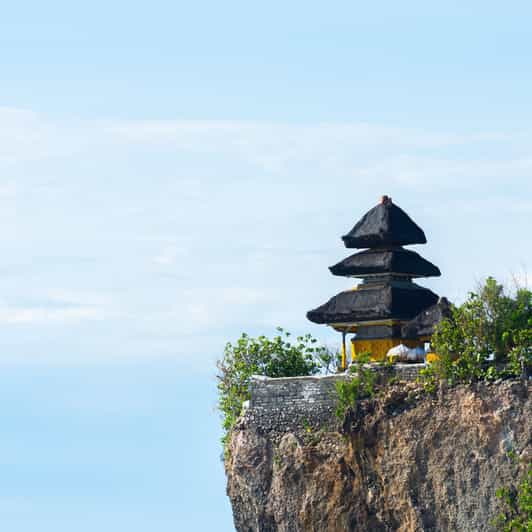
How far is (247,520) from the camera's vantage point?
54.9m

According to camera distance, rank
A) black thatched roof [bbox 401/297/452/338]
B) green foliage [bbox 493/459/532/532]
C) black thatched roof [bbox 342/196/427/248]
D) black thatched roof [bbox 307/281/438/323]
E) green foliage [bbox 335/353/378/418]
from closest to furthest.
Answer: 1. green foliage [bbox 493/459/532/532]
2. green foliage [bbox 335/353/378/418]
3. black thatched roof [bbox 401/297/452/338]
4. black thatched roof [bbox 307/281/438/323]
5. black thatched roof [bbox 342/196/427/248]

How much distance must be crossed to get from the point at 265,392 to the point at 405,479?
207 inches

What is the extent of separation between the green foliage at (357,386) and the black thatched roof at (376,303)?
2635 millimetres

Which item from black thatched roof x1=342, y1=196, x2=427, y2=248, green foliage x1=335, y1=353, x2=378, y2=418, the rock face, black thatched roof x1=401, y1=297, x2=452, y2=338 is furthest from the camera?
black thatched roof x1=342, y1=196, x2=427, y2=248

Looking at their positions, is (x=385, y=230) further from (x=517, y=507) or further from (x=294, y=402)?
(x=517, y=507)

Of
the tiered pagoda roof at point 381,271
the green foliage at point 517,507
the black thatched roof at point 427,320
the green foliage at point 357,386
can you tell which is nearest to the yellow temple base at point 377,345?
the tiered pagoda roof at point 381,271

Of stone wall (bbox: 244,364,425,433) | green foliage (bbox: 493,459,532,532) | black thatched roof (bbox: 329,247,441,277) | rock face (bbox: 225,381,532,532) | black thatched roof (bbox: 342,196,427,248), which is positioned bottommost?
green foliage (bbox: 493,459,532,532)

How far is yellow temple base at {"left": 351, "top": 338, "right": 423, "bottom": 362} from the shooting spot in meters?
55.2

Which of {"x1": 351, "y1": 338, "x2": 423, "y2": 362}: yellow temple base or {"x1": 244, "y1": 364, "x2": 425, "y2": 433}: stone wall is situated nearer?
{"x1": 244, "y1": 364, "x2": 425, "y2": 433}: stone wall

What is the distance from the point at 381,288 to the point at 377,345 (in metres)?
1.77

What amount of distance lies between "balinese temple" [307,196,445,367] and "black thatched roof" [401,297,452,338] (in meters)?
1.04

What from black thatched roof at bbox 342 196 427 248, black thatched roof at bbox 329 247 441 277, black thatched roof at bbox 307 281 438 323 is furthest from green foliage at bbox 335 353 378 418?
black thatched roof at bbox 342 196 427 248

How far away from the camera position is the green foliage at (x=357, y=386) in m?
52.6

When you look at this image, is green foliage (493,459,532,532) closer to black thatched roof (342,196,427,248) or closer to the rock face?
the rock face
